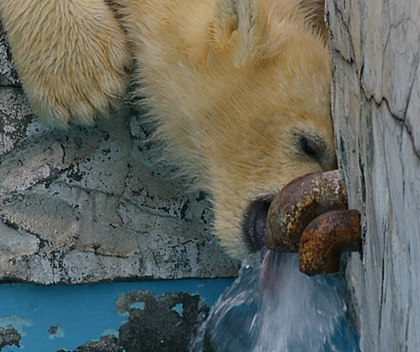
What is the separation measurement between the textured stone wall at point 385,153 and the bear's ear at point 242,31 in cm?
69

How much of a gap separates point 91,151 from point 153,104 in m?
0.28

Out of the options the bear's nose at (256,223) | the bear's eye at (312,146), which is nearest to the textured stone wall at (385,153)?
the bear's eye at (312,146)

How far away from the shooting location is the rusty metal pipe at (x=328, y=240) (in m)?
1.09

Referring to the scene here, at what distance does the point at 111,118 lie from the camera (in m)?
2.38

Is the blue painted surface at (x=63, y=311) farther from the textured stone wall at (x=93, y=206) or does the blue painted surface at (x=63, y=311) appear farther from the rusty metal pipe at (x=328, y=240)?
the rusty metal pipe at (x=328, y=240)

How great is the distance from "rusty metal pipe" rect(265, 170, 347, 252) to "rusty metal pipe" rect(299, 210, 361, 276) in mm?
158

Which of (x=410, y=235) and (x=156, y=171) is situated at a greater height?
(x=410, y=235)

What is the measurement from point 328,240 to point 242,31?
100 centimetres

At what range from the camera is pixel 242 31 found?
1.93m

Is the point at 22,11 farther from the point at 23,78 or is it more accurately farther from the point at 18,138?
the point at 18,138

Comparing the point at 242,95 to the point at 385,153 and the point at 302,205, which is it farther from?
the point at 385,153

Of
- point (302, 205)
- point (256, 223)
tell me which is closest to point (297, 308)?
point (256, 223)

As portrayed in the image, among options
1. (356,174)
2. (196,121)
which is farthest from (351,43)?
(196,121)

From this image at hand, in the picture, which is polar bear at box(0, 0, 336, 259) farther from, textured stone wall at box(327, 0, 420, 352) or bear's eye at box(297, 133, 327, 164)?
textured stone wall at box(327, 0, 420, 352)
